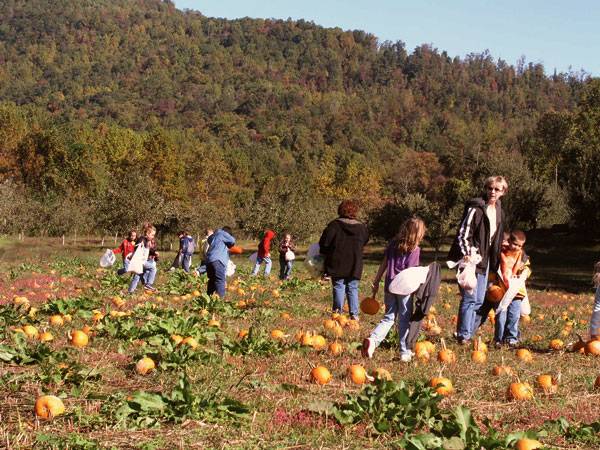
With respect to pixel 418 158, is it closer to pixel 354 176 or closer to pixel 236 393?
pixel 354 176

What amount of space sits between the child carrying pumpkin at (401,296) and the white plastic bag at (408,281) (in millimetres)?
192

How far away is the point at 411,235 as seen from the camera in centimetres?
818

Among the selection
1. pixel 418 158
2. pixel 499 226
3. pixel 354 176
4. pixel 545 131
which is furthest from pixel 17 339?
pixel 418 158

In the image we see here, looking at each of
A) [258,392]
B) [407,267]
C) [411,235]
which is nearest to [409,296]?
[407,267]

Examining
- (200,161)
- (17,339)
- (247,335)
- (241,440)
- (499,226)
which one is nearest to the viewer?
(241,440)

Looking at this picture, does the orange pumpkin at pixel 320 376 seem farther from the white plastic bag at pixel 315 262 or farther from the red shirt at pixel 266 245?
the red shirt at pixel 266 245

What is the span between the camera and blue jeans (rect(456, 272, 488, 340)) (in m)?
9.16

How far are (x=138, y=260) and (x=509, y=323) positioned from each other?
8.67 meters

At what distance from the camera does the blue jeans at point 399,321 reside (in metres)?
8.07

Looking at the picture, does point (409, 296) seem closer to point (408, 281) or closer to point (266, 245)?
point (408, 281)

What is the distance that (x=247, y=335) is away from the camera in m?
8.26

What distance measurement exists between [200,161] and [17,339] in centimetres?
9480

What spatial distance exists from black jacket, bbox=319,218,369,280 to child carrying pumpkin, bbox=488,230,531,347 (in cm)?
282

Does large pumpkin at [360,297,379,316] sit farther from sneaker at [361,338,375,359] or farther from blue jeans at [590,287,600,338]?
blue jeans at [590,287,600,338]
